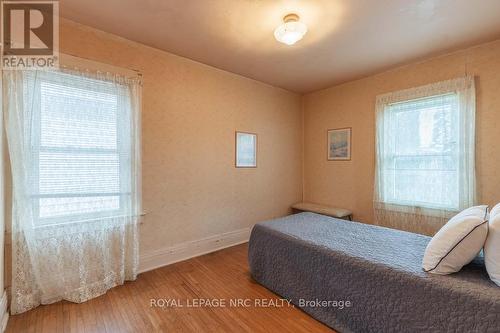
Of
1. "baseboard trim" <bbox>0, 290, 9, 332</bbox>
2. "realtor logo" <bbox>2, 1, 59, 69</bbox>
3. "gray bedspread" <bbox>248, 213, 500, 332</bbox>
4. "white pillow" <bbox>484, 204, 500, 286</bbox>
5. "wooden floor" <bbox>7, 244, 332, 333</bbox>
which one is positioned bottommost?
"wooden floor" <bbox>7, 244, 332, 333</bbox>

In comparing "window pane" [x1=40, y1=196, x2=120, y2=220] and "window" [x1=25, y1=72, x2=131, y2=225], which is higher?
"window" [x1=25, y1=72, x2=131, y2=225]

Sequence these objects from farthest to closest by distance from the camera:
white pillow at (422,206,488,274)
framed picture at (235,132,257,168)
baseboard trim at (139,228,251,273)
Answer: framed picture at (235,132,257,168) → baseboard trim at (139,228,251,273) → white pillow at (422,206,488,274)

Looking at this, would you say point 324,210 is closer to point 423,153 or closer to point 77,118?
point 423,153

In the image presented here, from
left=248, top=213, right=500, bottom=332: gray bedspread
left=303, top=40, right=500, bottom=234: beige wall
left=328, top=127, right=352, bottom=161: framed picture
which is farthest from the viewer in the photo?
left=328, top=127, right=352, bottom=161: framed picture

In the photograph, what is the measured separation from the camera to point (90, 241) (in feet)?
7.16

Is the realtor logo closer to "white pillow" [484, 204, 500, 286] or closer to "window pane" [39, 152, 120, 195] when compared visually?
"window pane" [39, 152, 120, 195]

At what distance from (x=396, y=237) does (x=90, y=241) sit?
288 centimetres

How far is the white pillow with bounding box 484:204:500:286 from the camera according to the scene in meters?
1.26

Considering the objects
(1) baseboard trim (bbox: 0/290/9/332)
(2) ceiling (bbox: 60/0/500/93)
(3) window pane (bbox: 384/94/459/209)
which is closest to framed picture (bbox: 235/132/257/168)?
(2) ceiling (bbox: 60/0/500/93)

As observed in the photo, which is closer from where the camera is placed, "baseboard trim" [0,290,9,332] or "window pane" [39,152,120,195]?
"baseboard trim" [0,290,9,332]

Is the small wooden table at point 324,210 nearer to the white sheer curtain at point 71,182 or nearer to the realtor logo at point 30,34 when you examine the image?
the white sheer curtain at point 71,182

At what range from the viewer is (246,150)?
3.54 m

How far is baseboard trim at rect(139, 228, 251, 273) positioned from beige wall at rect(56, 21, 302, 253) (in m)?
0.08

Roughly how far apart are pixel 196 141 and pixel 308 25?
1833 mm
